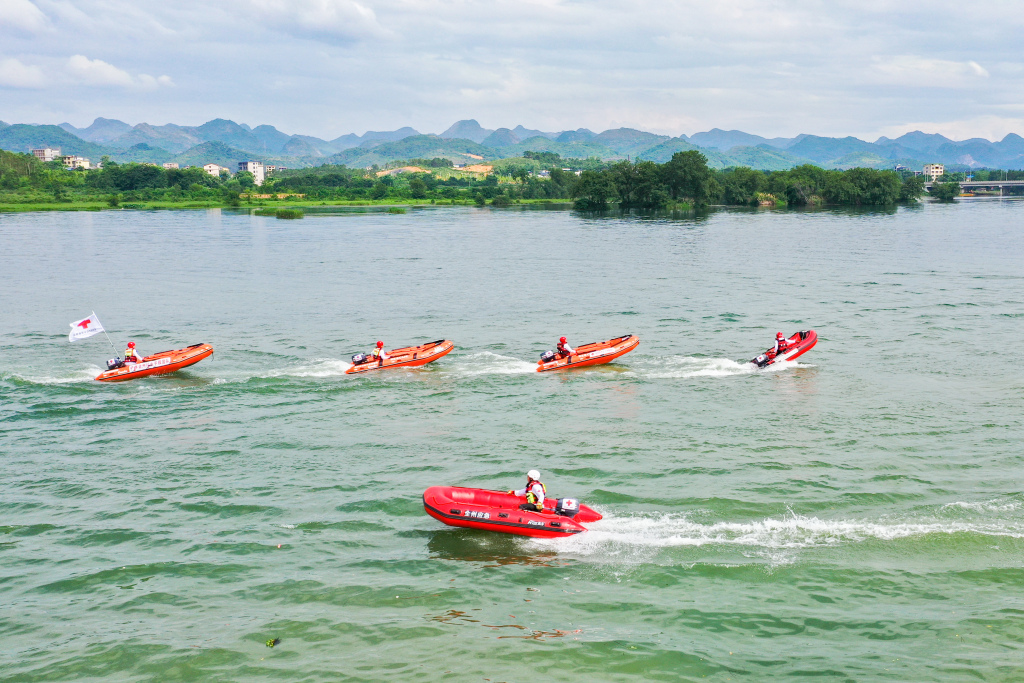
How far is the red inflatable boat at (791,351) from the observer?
127ft

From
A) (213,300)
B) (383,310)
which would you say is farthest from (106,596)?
(213,300)

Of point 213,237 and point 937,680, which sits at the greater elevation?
point 213,237

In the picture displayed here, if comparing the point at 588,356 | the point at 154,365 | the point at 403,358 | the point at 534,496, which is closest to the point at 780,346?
the point at 588,356

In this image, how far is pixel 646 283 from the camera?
66438 millimetres

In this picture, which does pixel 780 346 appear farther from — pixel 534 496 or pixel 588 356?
pixel 534 496

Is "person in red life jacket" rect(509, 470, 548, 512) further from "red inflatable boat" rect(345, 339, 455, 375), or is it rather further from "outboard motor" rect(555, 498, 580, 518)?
"red inflatable boat" rect(345, 339, 455, 375)

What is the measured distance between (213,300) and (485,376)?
31.3 m

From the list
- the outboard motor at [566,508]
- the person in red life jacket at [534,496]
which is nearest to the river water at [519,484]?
the outboard motor at [566,508]

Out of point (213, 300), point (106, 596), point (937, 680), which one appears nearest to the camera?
point (937, 680)

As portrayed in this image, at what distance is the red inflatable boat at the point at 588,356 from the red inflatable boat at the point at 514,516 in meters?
17.4

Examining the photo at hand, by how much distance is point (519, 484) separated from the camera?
25344 millimetres

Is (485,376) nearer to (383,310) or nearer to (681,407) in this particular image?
(681,407)

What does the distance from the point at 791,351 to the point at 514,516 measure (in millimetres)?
22885

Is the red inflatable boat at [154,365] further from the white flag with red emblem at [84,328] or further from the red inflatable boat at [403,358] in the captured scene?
the red inflatable boat at [403,358]
